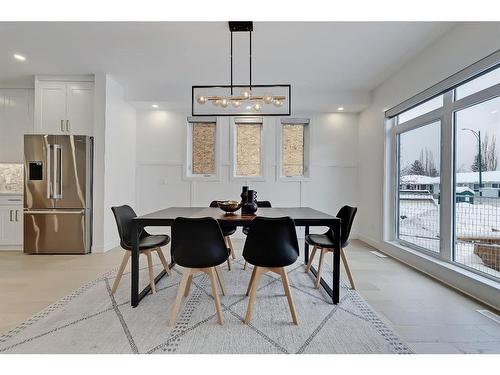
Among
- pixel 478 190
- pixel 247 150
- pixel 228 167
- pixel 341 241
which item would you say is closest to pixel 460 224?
pixel 478 190

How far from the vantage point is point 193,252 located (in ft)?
6.38

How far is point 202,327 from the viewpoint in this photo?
191 centimetres

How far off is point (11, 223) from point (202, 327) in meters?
4.16

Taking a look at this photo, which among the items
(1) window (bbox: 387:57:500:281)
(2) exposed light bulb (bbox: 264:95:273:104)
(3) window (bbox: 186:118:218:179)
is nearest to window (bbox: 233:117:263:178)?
(3) window (bbox: 186:118:218:179)

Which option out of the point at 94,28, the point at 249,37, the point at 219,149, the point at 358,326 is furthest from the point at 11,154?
the point at 358,326

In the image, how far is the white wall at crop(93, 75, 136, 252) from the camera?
3.99 m

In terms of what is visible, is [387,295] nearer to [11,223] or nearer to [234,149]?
[234,149]

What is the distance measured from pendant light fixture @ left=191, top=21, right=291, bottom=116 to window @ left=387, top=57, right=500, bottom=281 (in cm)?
183

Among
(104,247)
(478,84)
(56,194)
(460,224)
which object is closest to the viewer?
(478,84)

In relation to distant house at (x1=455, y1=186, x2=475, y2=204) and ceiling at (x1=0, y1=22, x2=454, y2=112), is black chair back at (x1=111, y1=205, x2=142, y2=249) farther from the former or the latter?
distant house at (x1=455, y1=186, x2=475, y2=204)

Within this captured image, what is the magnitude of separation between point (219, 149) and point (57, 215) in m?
2.88

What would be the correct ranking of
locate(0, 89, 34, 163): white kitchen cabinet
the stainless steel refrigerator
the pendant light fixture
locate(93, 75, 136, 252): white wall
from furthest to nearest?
locate(0, 89, 34, 163): white kitchen cabinet < locate(93, 75, 136, 252): white wall < the stainless steel refrigerator < the pendant light fixture
